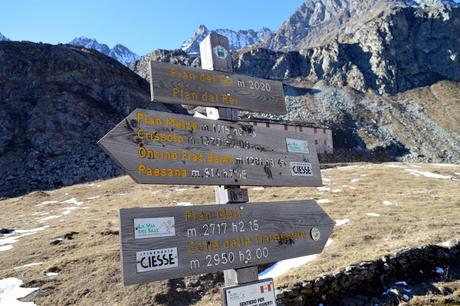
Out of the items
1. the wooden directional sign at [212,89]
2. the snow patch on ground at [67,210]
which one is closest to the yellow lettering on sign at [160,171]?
the wooden directional sign at [212,89]

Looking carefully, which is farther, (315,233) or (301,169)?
(301,169)

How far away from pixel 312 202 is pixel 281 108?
1.64 meters

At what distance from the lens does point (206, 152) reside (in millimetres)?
4637

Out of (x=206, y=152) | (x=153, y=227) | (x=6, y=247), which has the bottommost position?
(x=6, y=247)

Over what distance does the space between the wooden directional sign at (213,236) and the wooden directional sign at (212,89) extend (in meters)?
1.54

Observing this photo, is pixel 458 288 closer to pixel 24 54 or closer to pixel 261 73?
pixel 24 54

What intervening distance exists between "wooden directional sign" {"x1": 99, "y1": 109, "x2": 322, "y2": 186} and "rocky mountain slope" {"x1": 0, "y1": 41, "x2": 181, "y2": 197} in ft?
165

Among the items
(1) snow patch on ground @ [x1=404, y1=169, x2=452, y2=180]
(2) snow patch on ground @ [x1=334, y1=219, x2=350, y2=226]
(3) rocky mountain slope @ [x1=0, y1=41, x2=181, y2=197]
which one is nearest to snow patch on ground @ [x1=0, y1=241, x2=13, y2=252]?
(2) snow patch on ground @ [x1=334, y1=219, x2=350, y2=226]

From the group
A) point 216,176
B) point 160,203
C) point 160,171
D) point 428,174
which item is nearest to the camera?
point 160,171

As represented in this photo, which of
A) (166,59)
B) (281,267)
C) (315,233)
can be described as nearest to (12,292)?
(281,267)

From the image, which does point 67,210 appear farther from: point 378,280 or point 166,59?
point 166,59

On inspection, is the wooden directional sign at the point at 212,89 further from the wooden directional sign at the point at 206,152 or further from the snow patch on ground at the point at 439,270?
the snow patch on ground at the point at 439,270

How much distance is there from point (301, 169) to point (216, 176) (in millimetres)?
1445

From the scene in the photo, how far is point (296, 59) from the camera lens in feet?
471
